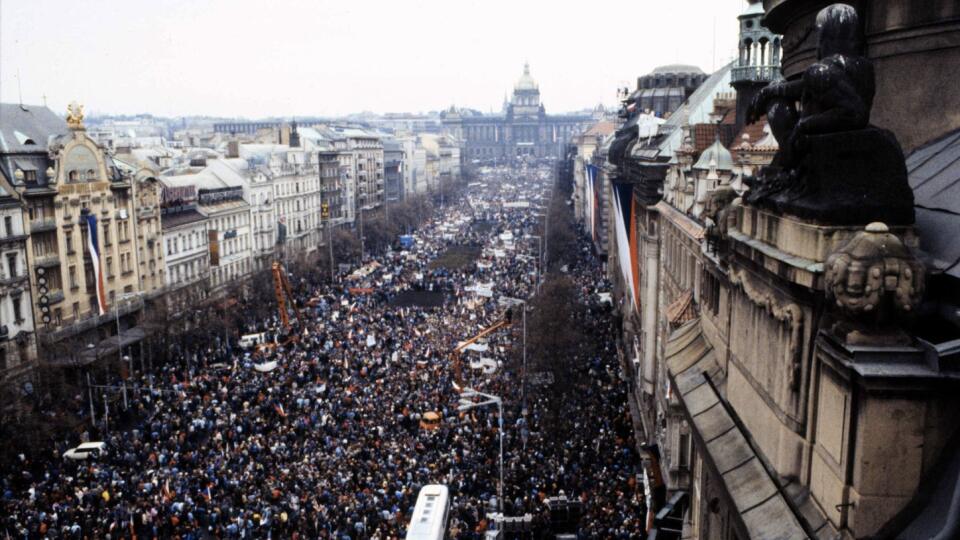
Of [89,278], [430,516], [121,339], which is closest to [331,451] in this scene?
[430,516]

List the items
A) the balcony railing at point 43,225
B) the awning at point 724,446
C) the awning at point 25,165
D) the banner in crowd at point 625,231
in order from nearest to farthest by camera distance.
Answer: the awning at point 724,446 → the banner in crowd at point 625,231 → the balcony railing at point 43,225 → the awning at point 25,165

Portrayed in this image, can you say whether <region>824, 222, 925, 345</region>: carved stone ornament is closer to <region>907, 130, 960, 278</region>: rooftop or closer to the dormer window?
<region>907, 130, 960, 278</region>: rooftop

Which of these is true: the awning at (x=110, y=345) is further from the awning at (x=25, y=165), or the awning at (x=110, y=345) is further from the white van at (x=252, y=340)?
the awning at (x=25, y=165)

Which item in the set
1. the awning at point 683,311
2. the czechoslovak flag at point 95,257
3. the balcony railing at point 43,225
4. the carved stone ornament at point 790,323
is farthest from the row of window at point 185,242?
the carved stone ornament at point 790,323

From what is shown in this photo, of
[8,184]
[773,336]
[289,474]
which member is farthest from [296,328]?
[773,336]

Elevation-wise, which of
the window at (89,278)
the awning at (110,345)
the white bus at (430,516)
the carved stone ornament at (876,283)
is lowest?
the awning at (110,345)

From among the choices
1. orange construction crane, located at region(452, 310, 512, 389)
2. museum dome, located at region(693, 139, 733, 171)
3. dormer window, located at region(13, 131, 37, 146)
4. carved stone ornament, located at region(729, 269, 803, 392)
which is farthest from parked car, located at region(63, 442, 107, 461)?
carved stone ornament, located at region(729, 269, 803, 392)
